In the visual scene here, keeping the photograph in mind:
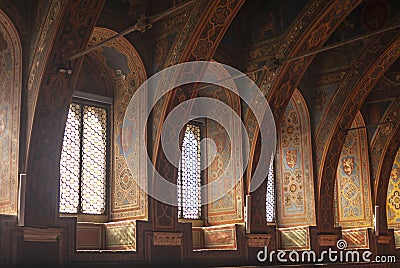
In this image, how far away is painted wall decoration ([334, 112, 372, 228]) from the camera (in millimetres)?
18688

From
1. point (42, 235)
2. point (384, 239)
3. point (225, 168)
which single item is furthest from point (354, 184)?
point (42, 235)

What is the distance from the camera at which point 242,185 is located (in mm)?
14953

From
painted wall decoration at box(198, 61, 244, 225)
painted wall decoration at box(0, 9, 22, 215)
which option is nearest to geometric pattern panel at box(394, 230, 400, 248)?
painted wall decoration at box(198, 61, 244, 225)

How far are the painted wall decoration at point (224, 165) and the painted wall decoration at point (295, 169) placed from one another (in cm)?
222

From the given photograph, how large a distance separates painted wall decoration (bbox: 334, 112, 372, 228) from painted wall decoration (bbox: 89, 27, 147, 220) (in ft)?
26.3

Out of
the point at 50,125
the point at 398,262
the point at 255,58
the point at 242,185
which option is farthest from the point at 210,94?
the point at 398,262

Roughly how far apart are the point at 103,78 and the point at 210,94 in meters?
2.94

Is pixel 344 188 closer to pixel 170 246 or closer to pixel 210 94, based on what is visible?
pixel 210 94

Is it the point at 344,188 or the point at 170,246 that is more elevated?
the point at 344,188

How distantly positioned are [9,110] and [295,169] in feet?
28.1

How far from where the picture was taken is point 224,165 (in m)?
15.7

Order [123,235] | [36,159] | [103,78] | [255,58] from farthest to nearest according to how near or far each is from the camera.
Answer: [255,58] < [103,78] < [123,235] < [36,159]

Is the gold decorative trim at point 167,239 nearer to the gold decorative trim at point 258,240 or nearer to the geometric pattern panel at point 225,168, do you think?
the gold decorative trim at point 258,240

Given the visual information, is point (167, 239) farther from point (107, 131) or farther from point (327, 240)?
point (327, 240)
